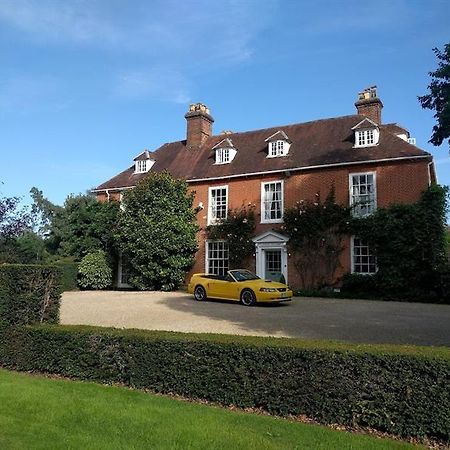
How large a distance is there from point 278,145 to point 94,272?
1257 cm

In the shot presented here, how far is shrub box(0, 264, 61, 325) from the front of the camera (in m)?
9.03

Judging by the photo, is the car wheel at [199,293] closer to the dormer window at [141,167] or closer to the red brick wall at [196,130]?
the red brick wall at [196,130]

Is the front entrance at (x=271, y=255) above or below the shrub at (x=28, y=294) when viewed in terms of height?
above

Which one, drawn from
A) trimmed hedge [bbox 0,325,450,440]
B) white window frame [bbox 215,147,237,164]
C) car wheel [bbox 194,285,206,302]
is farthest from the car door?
white window frame [bbox 215,147,237,164]

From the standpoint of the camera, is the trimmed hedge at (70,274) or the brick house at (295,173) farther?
the trimmed hedge at (70,274)

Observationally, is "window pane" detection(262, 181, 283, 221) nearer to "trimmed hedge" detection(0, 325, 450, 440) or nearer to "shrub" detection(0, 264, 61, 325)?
"shrub" detection(0, 264, 61, 325)

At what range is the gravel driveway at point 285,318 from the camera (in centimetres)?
1080

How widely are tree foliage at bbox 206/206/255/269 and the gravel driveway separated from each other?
5476mm

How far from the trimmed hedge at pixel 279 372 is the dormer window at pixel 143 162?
73.8 feet

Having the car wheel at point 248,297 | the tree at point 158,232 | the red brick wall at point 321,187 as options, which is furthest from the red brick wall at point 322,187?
the car wheel at point 248,297

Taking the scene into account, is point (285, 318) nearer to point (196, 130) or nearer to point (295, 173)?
point (295, 173)

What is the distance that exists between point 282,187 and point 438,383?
746 inches

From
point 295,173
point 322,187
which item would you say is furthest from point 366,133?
point 295,173

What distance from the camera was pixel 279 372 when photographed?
608cm
